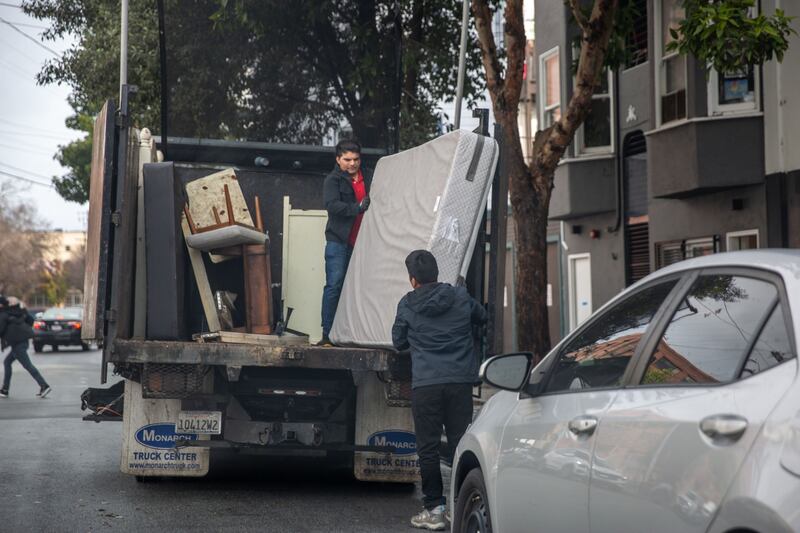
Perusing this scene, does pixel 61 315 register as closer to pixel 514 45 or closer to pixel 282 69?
pixel 514 45

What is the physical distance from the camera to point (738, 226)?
1873 centimetres

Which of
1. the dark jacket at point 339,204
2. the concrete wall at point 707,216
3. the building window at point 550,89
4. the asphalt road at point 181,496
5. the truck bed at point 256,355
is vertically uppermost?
the building window at point 550,89

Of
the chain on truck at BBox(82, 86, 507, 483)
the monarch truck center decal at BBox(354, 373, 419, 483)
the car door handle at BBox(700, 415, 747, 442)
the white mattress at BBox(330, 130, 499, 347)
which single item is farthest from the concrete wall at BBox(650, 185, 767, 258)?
the car door handle at BBox(700, 415, 747, 442)

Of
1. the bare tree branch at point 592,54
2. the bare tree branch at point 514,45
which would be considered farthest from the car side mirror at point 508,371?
the bare tree branch at point 514,45

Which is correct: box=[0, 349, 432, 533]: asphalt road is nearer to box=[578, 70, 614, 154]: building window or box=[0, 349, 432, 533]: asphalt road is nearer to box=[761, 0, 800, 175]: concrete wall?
box=[761, 0, 800, 175]: concrete wall

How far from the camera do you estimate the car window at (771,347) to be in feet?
10.8

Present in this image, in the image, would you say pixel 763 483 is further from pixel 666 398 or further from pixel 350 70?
pixel 350 70

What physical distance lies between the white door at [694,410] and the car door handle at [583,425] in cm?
8

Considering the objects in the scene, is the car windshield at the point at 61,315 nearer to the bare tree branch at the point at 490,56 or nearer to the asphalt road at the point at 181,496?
the bare tree branch at the point at 490,56

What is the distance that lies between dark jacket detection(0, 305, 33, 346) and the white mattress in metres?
13.0

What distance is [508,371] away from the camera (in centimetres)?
495

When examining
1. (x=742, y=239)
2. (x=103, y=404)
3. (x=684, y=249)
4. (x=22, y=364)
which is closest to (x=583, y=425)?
(x=103, y=404)

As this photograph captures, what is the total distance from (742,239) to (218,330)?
11.2 meters

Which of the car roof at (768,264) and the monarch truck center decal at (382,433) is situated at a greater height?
the car roof at (768,264)
